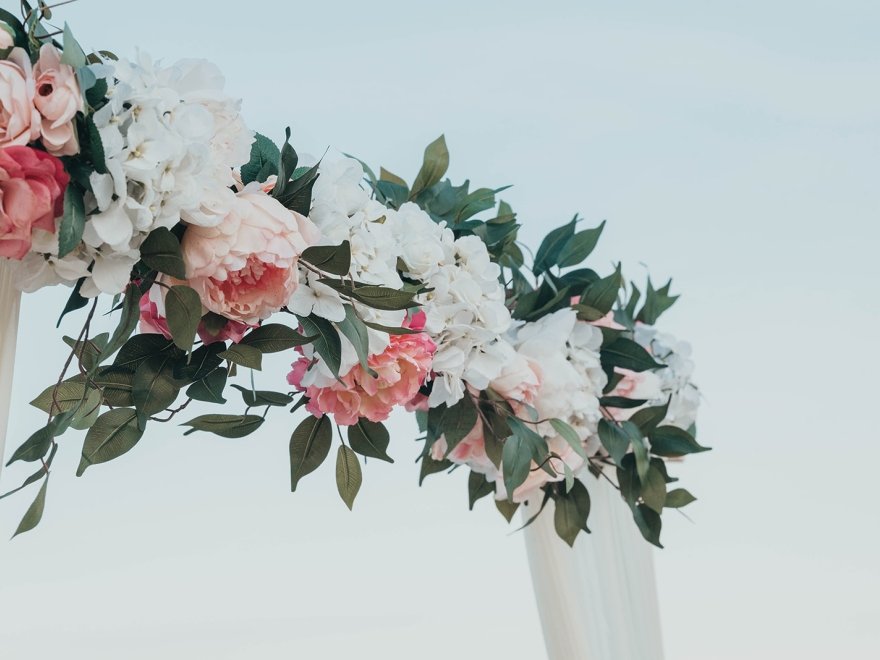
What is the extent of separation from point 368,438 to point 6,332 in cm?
35

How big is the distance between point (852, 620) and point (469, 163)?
1428mm

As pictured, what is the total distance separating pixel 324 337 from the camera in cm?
73

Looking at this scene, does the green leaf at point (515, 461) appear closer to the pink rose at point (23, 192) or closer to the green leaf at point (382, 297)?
the green leaf at point (382, 297)

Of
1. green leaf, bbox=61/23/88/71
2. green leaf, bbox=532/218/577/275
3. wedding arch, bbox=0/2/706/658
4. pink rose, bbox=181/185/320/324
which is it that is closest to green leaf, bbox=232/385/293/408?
wedding arch, bbox=0/2/706/658

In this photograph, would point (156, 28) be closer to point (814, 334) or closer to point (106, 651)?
point (106, 651)

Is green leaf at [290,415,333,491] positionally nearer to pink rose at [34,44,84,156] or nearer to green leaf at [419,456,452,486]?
green leaf at [419,456,452,486]

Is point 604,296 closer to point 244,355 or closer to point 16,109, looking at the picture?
point 244,355

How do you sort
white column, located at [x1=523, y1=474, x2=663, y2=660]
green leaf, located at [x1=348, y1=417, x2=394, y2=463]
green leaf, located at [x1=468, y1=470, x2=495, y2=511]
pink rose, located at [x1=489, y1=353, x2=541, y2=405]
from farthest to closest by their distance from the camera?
white column, located at [x1=523, y1=474, x2=663, y2=660], green leaf, located at [x1=468, y1=470, x2=495, y2=511], pink rose, located at [x1=489, y1=353, x2=541, y2=405], green leaf, located at [x1=348, y1=417, x2=394, y2=463]

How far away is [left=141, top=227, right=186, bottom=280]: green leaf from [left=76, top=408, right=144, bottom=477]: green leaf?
17 centimetres

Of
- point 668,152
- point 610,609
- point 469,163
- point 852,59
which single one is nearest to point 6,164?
point 610,609

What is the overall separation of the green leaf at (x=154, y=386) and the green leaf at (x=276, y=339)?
65mm

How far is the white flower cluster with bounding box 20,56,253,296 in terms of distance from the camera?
0.58 meters

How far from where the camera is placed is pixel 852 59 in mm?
2709

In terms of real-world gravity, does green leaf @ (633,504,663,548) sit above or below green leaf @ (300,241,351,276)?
below
